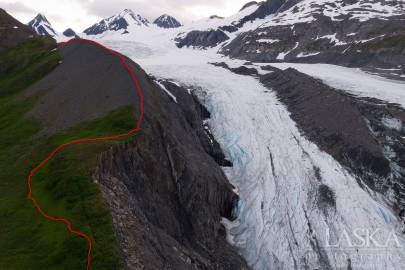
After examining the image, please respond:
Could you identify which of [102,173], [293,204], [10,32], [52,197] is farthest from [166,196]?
[10,32]

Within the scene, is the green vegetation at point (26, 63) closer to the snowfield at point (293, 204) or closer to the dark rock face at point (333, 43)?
the snowfield at point (293, 204)

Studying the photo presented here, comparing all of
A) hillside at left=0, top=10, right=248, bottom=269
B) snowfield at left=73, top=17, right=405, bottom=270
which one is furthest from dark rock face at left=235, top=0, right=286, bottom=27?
hillside at left=0, top=10, right=248, bottom=269

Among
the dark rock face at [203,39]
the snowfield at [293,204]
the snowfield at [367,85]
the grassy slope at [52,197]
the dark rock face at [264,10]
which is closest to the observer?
the grassy slope at [52,197]

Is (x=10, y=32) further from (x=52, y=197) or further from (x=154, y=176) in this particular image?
(x=52, y=197)

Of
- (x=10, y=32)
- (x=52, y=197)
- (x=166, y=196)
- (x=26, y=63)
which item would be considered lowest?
(x=166, y=196)

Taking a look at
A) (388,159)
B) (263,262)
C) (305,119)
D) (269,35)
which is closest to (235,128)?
(305,119)

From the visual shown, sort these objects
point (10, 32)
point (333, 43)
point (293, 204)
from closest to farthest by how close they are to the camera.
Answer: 1. point (293, 204)
2. point (10, 32)
3. point (333, 43)

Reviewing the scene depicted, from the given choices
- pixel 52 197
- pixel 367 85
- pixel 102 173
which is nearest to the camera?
pixel 52 197

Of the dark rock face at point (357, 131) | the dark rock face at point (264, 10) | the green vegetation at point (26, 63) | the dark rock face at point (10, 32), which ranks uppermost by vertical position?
the dark rock face at point (10, 32)

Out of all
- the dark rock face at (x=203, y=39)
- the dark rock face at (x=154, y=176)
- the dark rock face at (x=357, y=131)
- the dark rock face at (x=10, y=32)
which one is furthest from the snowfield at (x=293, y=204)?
the dark rock face at (x=203, y=39)
